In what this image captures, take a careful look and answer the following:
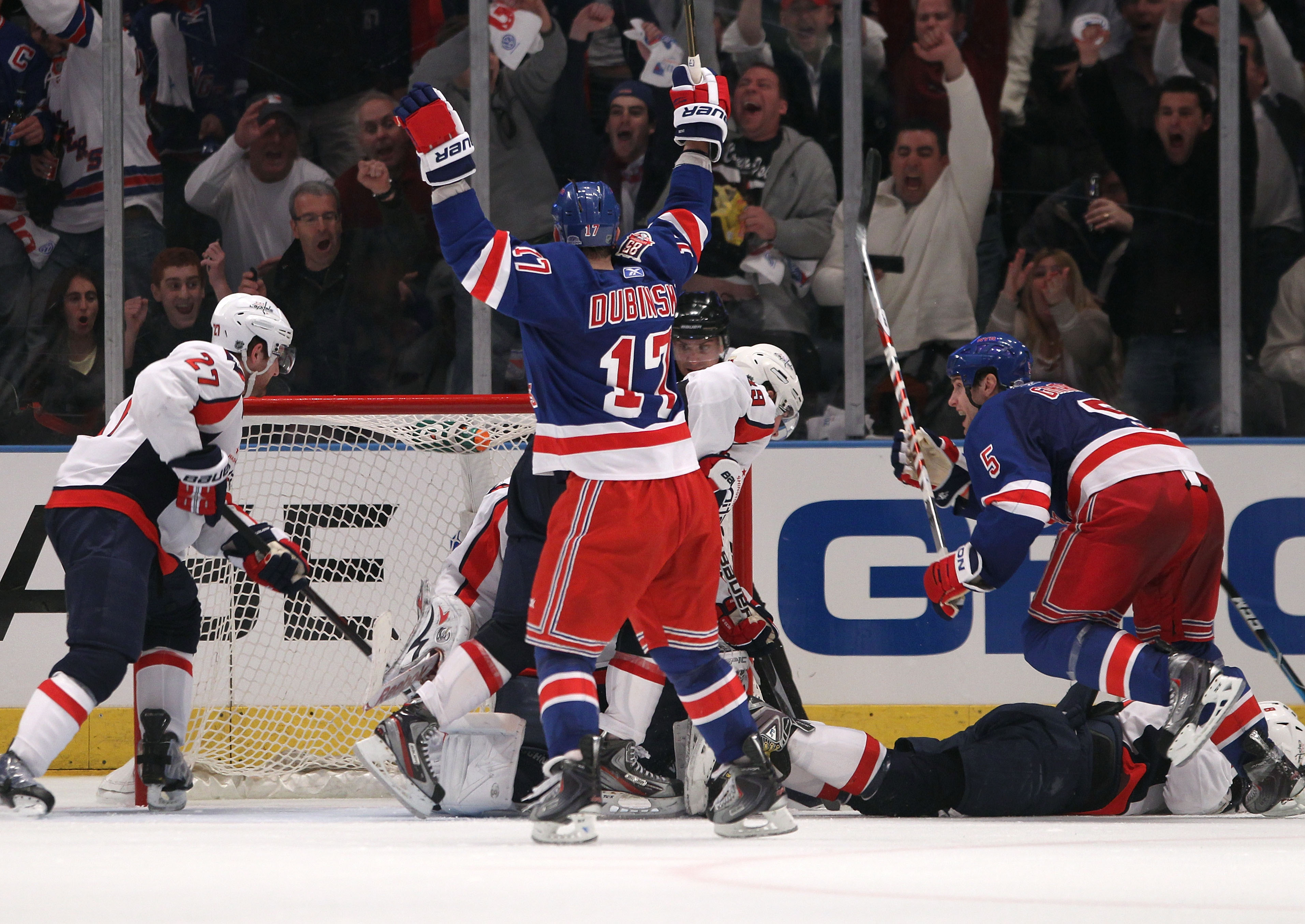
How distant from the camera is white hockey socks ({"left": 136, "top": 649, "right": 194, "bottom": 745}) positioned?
147 inches

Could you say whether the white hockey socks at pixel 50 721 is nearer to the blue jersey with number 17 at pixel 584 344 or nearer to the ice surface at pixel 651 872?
the ice surface at pixel 651 872

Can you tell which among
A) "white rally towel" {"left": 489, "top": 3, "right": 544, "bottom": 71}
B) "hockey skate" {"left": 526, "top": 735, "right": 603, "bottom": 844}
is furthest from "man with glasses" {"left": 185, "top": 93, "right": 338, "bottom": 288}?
"hockey skate" {"left": 526, "top": 735, "right": 603, "bottom": 844}

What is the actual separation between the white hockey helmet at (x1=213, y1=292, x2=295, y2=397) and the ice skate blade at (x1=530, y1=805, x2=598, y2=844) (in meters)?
1.49

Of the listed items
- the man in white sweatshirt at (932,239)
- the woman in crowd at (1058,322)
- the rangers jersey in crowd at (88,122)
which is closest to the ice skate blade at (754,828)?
the man in white sweatshirt at (932,239)

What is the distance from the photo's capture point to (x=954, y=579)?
3598 mm

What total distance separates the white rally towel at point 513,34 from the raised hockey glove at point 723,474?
6.74 ft

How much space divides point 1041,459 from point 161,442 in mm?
2038

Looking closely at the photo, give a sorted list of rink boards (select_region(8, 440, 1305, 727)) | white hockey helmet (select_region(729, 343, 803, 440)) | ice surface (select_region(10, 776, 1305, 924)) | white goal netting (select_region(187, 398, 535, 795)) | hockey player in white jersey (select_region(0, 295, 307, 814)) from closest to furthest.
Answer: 1. ice surface (select_region(10, 776, 1305, 924))
2. hockey player in white jersey (select_region(0, 295, 307, 814))
3. white hockey helmet (select_region(729, 343, 803, 440))
4. white goal netting (select_region(187, 398, 535, 795))
5. rink boards (select_region(8, 440, 1305, 727))

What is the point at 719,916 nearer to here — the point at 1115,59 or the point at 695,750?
the point at 695,750

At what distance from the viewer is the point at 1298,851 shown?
8.62 feet

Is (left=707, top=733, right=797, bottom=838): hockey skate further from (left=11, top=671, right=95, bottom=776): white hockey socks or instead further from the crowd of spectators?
the crowd of spectators

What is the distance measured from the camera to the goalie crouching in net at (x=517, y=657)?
11.1 ft

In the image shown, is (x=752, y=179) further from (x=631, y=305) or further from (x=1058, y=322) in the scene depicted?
(x=631, y=305)

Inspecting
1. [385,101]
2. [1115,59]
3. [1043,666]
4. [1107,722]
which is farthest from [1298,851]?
[385,101]
